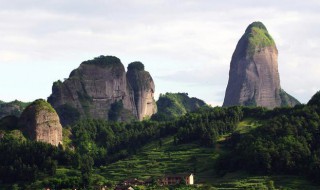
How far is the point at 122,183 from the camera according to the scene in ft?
608

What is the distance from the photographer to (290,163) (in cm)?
18162

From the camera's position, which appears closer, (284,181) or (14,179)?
(284,181)

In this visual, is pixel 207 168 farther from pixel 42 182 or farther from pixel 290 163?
pixel 42 182

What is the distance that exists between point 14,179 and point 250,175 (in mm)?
65784

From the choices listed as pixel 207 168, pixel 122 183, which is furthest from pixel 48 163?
pixel 207 168

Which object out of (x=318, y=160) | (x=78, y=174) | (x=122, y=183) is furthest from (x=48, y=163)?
(x=318, y=160)

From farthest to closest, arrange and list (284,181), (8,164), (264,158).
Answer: (8,164), (264,158), (284,181)

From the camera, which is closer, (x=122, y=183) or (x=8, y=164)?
(x=122, y=183)

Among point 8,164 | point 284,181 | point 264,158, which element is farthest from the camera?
point 8,164

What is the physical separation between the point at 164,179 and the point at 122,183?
A: 11478 mm

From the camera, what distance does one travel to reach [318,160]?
7032 inches

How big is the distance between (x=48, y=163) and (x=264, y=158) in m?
61.2

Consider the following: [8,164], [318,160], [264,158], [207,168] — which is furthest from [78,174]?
[318,160]

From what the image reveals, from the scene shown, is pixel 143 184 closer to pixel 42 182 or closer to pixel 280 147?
pixel 42 182
